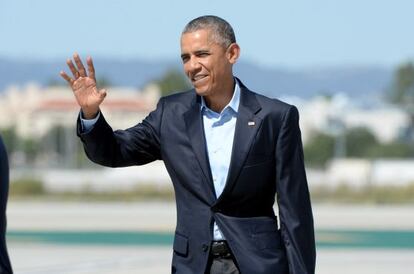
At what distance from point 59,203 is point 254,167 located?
3188 cm

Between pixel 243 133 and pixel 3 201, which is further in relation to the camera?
pixel 3 201

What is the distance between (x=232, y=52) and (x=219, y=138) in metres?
0.32

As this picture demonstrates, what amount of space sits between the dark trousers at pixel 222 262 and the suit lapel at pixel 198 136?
0.68 feet

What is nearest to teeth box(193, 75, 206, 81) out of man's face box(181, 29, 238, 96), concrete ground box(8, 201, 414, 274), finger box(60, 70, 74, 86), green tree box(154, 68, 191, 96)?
man's face box(181, 29, 238, 96)

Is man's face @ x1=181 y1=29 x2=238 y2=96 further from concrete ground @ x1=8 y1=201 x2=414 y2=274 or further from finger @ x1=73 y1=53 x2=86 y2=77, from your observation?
concrete ground @ x1=8 y1=201 x2=414 y2=274

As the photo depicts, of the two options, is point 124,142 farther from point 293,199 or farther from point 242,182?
point 293,199

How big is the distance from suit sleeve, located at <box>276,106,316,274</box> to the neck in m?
0.23

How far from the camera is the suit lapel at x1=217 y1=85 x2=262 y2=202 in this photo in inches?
200

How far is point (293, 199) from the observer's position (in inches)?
203

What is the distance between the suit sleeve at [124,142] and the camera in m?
5.09

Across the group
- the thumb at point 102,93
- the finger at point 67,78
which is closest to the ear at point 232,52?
the thumb at point 102,93

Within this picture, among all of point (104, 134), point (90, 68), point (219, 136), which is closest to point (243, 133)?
point (219, 136)

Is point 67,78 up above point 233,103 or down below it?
above

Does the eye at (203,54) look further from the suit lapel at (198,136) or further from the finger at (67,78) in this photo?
the finger at (67,78)
